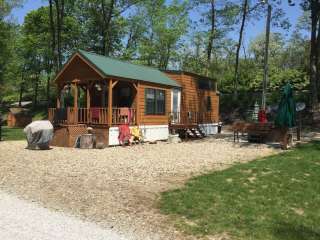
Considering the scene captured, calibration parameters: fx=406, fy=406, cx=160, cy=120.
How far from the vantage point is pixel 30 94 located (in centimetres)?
5909

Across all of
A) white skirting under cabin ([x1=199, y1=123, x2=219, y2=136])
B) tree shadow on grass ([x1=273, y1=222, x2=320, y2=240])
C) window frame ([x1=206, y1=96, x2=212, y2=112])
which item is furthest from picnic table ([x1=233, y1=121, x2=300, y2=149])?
tree shadow on grass ([x1=273, y1=222, x2=320, y2=240])

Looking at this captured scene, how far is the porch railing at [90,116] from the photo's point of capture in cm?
1822

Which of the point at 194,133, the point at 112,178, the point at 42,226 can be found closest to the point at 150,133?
the point at 194,133

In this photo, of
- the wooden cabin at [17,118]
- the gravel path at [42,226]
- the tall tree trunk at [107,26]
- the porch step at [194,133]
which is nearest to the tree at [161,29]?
the tall tree trunk at [107,26]

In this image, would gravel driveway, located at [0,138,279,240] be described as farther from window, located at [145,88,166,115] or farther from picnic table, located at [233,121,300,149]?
window, located at [145,88,166,115]

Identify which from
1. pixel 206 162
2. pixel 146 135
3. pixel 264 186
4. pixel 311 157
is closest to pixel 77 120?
pixel 146 135

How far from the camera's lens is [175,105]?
23.4 meters

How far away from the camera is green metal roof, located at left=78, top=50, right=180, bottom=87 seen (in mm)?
18328

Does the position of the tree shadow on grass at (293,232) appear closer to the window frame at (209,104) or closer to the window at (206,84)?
the window at (206,84)

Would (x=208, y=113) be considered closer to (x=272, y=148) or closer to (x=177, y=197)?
(x=272, y=148)

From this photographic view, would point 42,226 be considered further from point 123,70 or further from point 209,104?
point 209,104

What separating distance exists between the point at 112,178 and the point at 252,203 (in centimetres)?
357

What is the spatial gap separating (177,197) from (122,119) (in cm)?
1141

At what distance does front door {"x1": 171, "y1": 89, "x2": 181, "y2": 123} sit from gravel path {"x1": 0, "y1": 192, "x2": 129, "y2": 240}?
16.3 m
